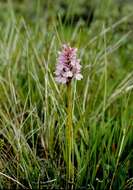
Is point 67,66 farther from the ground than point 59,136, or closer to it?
farther from the ground

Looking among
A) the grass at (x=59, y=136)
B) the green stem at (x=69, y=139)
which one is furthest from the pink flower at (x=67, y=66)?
the grass at (x=59, y=136)

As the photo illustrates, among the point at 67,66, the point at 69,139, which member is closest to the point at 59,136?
the point at 69,139

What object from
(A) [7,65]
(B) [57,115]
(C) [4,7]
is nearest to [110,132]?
(B) [57,115]

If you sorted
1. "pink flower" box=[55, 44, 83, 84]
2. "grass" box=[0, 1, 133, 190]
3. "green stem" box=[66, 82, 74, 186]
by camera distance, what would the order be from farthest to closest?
"grass" box=[0, 1, 133, 190], "green stem" box=[66, 82, 74, 186], "pink flower" box=[55, 44, 83, 84]

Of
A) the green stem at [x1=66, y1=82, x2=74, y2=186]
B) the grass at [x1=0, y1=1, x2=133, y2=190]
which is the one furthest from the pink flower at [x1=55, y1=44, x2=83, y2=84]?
the grass at [x1=0, y1=1, x2=133, y2=190]

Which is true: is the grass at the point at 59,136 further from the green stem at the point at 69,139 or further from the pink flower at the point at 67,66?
the pink flower at the point at 67,66

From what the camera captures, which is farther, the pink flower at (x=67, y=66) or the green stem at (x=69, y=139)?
the green stem at (x=69, y=139)

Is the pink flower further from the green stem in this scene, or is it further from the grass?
the grass

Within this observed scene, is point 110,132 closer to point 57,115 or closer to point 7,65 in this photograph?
point 57,115

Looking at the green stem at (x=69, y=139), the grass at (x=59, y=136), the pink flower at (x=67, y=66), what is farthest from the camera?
the grass at (x=59, y=136)

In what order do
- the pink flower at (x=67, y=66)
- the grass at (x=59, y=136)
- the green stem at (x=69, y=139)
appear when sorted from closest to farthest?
the pink flower at (x=67, y=66) < the green stem at (x=69, y=139) < the grass at (x=59, y=136)

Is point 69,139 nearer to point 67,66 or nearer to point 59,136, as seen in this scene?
point 59,136

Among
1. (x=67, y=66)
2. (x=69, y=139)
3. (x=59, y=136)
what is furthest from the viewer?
(x=59, y=136)
